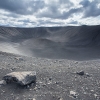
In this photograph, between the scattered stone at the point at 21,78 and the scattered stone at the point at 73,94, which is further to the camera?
the scattered stone at the point at 21,78

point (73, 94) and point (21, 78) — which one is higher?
point (21, 78)

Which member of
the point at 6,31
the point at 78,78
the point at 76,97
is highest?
the point at 6,31

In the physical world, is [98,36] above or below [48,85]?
above

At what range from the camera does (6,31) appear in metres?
63.2

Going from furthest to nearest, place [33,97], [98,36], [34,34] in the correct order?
1. [34,34]
2. [98,36]
3. [33,97]

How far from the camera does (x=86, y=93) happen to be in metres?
5.56

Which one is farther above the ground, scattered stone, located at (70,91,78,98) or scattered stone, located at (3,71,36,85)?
scattered stone, located at (3,71,36,85)

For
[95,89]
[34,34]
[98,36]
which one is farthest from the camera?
[34,34]

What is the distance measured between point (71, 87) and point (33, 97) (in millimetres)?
1638

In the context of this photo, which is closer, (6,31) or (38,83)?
(38,83)

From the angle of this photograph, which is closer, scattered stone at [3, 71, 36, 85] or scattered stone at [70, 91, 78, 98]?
scattered stone at [70, 91, 78, 98]

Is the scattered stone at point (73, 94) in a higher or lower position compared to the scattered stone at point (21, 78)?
lower

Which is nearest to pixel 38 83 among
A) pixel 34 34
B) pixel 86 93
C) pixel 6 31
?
pixel 86 93

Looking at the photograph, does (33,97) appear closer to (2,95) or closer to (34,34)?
(2,95)
